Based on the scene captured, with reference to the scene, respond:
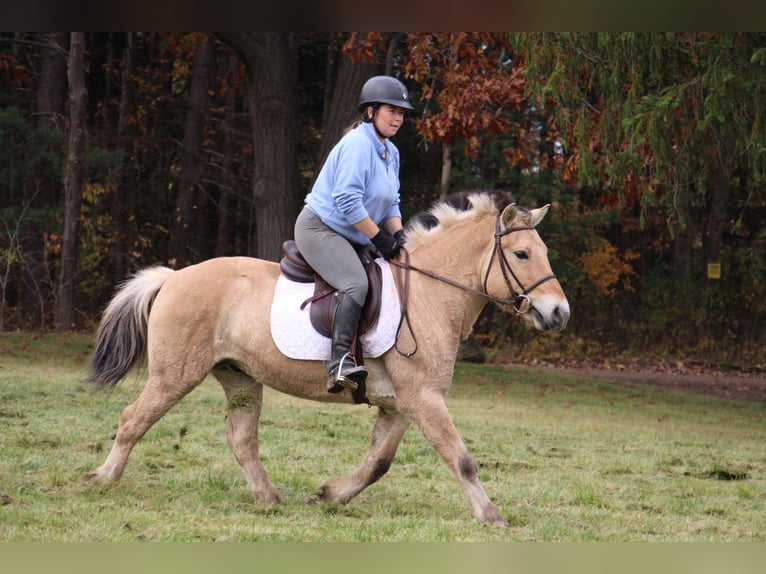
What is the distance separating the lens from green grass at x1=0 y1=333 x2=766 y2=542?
569 cm

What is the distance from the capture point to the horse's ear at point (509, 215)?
6367 mm

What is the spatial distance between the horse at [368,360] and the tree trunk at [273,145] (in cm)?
1009

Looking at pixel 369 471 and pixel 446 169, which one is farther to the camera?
pixel 446 169

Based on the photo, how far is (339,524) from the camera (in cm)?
583

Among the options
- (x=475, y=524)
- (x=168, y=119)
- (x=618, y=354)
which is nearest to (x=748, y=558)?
(x=475, y=524)

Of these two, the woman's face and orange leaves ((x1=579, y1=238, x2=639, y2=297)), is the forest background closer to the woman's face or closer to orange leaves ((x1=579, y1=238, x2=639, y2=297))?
orange leaves ((x1=579, y1=238, x2=639, y2=297))

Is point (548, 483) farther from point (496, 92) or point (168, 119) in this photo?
point (168, 119)

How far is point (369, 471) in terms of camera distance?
657 cm

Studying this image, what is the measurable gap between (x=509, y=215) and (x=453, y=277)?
55 centimetres

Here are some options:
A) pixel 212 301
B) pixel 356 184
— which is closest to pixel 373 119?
pixel 356 184

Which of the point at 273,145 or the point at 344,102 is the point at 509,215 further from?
the point at 344,102

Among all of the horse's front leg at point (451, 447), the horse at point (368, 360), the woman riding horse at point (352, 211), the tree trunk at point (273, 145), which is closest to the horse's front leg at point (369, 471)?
the horse at point (368, 360)

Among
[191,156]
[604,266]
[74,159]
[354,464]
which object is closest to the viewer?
[354,464]

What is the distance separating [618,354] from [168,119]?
41.7 feet
